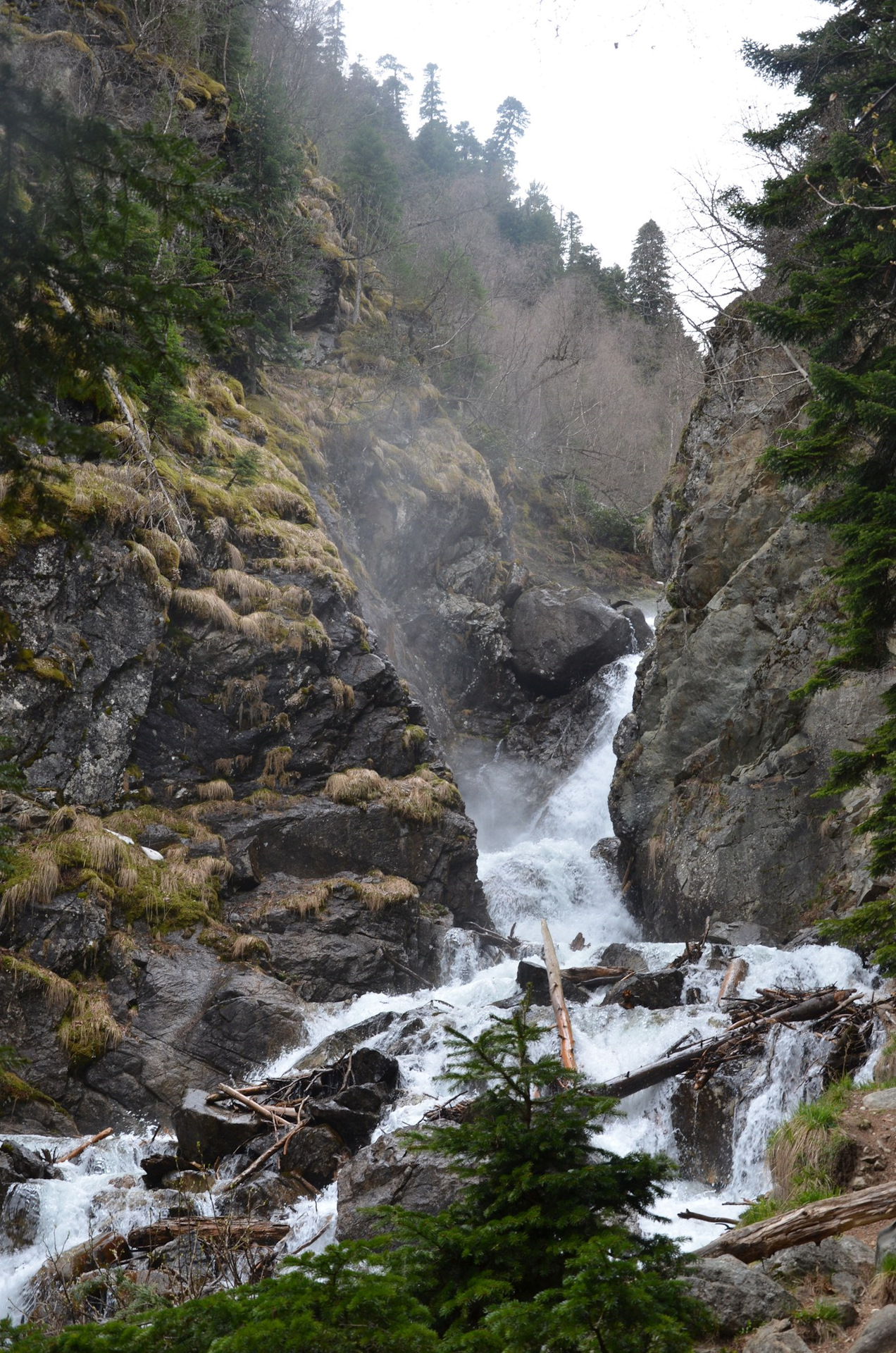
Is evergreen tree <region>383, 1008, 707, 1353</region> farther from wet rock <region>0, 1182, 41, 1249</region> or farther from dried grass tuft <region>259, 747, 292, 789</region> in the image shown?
dried grass tuft <region>259, 747, 292, 789</region>

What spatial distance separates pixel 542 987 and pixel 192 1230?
6.24 m

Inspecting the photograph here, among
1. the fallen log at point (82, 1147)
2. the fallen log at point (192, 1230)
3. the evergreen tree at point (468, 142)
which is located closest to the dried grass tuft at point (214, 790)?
the fallen log at point (82, 1147)

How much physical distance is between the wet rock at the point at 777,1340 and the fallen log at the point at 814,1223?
0.65 metres

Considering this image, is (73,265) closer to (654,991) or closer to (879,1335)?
(879,1335)

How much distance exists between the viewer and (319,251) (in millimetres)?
26562

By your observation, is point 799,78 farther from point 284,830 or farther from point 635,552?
point 635,552

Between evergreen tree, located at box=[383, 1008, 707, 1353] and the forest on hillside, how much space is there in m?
2.94

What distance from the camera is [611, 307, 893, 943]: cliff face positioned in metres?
12.3

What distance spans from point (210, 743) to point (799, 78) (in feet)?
43.6

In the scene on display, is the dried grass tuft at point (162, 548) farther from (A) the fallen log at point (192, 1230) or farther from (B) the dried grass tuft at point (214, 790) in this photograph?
(A) the fallen log at point (192, 1230)

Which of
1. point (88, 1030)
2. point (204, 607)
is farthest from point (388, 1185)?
point (204, 607)

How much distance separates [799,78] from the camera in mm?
11141

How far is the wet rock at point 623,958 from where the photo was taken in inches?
500

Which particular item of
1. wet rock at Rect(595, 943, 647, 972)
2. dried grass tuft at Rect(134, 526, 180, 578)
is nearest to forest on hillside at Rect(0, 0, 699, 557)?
dried grass tuft at Rect(134, 526, 180, 578)
